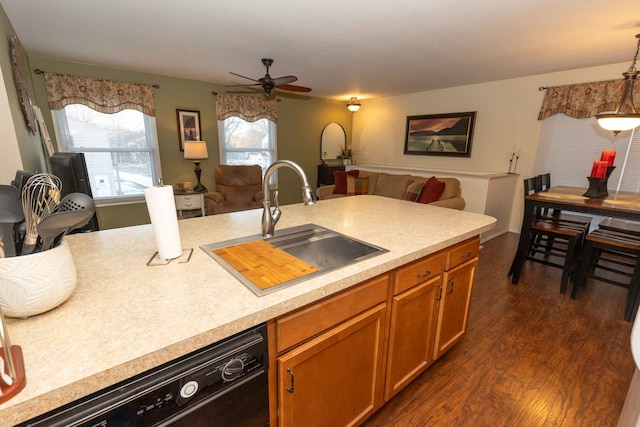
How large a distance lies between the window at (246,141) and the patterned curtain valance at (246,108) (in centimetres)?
13

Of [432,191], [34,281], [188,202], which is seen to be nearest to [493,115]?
[432,191]

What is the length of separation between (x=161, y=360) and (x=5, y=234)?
457 millimetres

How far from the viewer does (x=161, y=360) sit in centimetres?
64

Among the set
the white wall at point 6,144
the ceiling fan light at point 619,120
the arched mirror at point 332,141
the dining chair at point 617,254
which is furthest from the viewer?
the arched mirror at point 332,141

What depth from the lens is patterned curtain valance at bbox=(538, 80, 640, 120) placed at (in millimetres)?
3336

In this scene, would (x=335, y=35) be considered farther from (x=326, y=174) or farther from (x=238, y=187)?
(x=326, y=174)

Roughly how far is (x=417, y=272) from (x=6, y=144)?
254 cm

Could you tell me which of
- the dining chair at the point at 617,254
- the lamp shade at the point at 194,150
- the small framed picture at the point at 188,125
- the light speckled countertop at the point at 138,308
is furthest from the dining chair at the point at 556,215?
the small framed picture at the point at 188,125

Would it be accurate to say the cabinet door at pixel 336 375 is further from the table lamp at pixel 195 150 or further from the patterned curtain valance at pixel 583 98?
the patterned curtain valance at pixel 583 98

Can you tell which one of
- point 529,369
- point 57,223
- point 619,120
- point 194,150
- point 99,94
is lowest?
point 529,369

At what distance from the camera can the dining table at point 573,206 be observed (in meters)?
2.25

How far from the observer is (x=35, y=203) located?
0.71m

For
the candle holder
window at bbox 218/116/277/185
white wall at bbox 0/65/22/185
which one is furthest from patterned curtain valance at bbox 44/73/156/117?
the candle holder

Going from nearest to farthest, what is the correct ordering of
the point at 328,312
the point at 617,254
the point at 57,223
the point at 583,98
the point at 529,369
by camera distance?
1. the point at 57,223
2. the point at 328,312
3. the point at 529,369
4. the point at 617,254
5. the point at 583,98
